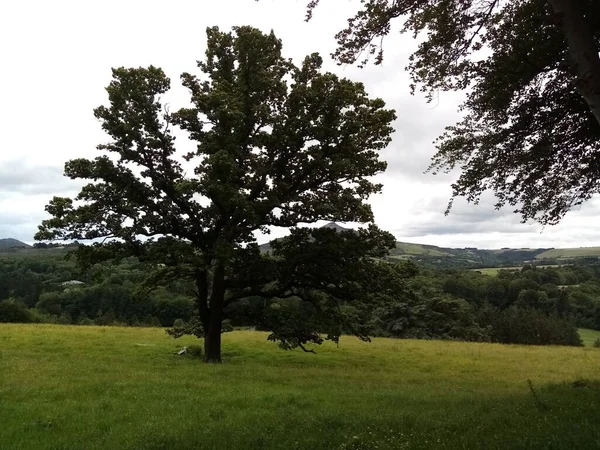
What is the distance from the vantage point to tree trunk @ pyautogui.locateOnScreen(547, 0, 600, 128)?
7.75 meters

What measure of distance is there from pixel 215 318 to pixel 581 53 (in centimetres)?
1846

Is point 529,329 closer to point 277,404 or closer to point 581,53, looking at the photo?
point 277,404

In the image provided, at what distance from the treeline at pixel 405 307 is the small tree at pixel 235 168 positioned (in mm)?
2263

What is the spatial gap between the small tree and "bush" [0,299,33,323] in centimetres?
4697

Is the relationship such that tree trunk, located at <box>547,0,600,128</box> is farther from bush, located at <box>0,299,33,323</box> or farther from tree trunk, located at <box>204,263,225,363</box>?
bush, located at <box>0,299,33,323</box>

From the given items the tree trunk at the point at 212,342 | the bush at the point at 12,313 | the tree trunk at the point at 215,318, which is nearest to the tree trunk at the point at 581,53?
the tree trunk at the point at 215,318

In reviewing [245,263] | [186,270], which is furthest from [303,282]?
[186,270]

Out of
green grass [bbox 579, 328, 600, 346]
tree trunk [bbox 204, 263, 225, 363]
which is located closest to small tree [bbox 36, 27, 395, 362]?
tree trunk [bbox 204, 263, 225, 363]

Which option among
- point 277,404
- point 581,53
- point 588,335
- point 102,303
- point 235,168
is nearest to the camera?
point 581,53

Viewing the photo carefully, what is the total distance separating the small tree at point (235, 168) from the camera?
19578mm

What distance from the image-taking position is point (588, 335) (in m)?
92.7

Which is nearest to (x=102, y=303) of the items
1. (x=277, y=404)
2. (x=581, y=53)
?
(x=277, y=404)

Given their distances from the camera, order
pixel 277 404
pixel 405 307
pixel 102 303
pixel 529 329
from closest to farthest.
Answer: pixel 277 404 < pixel 405 307 < pixel 529 329 < pixel 102 303

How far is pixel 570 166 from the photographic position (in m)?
13.0
